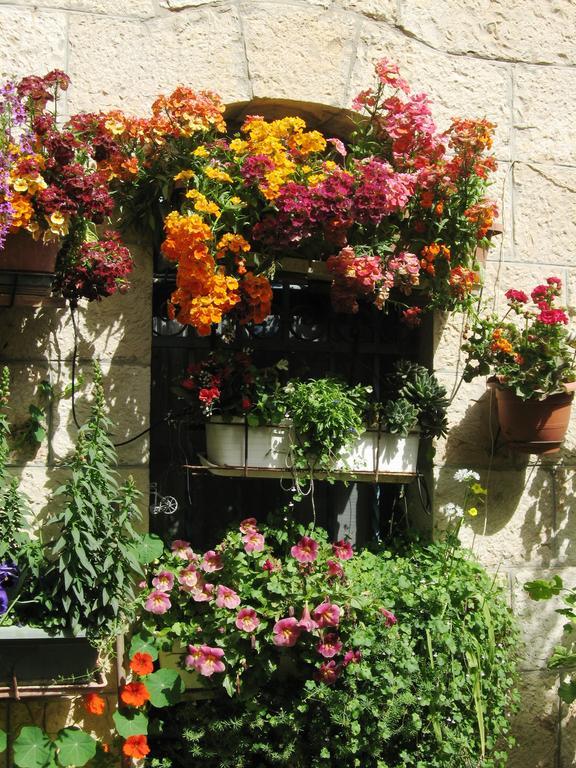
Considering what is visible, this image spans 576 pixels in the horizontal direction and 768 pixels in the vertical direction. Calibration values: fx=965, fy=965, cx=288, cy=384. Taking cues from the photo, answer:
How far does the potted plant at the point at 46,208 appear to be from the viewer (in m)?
2.93

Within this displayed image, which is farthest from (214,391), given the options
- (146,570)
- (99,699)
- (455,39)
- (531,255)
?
(455,39)

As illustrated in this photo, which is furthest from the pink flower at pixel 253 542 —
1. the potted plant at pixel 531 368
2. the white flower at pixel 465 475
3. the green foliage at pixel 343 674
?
the potted plant at pixel 531 368

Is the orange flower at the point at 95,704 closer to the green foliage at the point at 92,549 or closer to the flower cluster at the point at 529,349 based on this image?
the green foliage at the point at 92,549

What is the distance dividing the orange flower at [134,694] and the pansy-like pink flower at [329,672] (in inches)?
21.9

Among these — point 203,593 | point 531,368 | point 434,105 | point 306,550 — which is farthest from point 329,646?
point 434,105

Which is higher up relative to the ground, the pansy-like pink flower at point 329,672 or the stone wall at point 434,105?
the stone wall at point 434,105

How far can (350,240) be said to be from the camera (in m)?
3.39

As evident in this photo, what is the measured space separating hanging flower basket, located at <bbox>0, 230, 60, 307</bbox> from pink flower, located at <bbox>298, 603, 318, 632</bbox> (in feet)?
4.31

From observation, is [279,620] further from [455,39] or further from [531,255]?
[455,39]

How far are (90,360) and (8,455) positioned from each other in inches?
16.9

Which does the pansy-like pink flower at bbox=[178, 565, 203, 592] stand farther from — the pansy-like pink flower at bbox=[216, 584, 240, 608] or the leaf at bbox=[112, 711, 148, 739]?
the leaf at bbox=[112, 711, 148, 739]

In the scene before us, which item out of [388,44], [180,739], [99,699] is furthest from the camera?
[388,44]

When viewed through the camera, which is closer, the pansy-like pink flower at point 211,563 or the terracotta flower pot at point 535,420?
the pansy-like pink flower at point 211,563

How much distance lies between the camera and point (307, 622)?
3059mm
